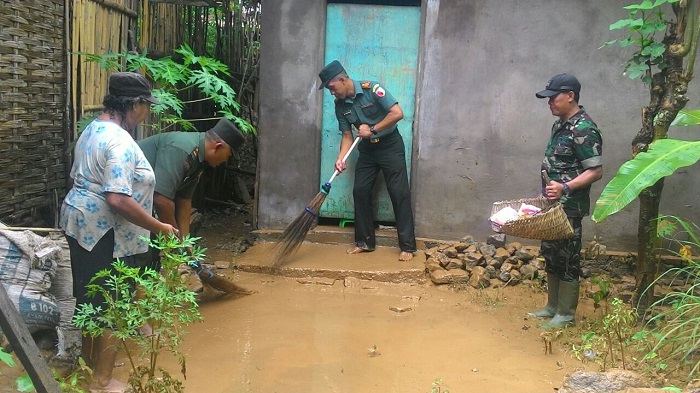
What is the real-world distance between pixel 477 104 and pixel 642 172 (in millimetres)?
2469

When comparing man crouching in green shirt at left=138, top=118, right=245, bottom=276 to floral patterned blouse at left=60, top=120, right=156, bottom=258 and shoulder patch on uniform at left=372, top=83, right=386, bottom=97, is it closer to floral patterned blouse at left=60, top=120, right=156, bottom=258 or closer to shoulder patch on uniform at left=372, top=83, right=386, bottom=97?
floral patterned blouse at left=60, top=120, right=156, bottom=258

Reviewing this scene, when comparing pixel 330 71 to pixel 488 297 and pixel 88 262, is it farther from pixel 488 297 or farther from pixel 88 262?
pixel 88 262

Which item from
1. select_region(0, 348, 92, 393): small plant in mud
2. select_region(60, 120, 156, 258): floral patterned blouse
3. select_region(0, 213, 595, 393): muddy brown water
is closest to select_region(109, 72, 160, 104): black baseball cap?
select_region(60, 120, 156, 258): floral patterned blouse

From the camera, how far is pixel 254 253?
6379mm

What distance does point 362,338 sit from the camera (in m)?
4.71

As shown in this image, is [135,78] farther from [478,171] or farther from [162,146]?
[478,171]

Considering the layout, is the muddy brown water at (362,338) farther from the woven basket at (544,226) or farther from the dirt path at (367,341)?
the woven basket at (544,226)

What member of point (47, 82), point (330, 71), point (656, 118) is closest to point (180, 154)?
point (47, 82)

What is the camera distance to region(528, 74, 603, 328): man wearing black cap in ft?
15.3

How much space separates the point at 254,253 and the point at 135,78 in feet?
10.4

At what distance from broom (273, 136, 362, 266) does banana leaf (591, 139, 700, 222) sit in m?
2.63

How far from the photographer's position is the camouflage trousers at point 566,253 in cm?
487

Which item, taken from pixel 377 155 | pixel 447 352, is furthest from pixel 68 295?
pixel 377 155

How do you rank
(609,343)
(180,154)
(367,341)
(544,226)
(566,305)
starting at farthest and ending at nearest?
(566,305), (367,341), (544,226), (180,154), (609,343)
